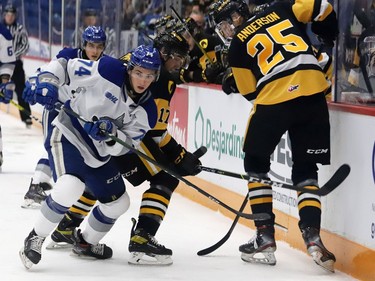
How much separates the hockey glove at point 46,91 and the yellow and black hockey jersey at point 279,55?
86cm

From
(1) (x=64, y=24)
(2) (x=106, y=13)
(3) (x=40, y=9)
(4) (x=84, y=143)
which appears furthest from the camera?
(3) (x=40, y=9)

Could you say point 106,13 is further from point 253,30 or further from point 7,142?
point 253,30

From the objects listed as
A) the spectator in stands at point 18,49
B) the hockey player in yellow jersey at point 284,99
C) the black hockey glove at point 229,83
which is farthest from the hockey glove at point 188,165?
the spectator in stands at point 18,49

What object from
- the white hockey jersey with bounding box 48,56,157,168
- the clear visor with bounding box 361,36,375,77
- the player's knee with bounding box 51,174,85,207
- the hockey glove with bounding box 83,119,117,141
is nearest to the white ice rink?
the player's knee with bounding box 51,174,85,207

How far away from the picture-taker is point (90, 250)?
468cm

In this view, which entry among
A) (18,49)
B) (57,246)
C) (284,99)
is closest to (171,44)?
(284,99)

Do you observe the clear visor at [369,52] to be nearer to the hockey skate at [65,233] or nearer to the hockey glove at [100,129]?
the hockey glove at [100,129]

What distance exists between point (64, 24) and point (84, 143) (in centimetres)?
653

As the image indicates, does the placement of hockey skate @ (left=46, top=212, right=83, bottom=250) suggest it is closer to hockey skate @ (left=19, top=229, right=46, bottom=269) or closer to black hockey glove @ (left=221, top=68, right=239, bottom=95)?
hockey skate @ (left=19, top=229, right=46, bottom=269)

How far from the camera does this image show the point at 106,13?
8898mm

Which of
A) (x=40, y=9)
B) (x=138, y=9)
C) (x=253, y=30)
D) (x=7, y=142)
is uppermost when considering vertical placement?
(x=253, y=30)

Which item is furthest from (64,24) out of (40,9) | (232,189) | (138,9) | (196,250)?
(196,250)

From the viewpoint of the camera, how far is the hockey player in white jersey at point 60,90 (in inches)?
177

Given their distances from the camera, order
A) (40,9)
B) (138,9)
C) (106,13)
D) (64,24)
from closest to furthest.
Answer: (138,9)
(106,13)
(64,24)
(40,9)
